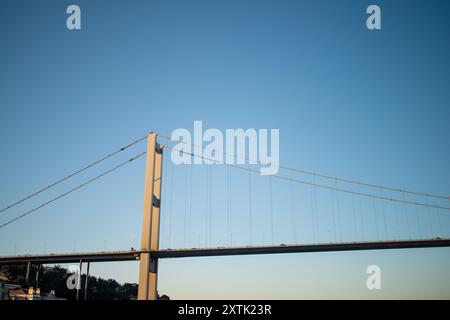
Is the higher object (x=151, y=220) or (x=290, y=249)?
(x=151, y=220)

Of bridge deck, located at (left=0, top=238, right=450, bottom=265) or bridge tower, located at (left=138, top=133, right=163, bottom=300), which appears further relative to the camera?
bridge deck, located at (left=0, top=238, right=450, bottom=265)

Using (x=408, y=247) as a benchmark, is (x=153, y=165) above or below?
above

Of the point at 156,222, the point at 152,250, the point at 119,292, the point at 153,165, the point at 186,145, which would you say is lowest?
the point at 119,292

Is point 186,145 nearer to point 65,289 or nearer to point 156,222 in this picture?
point 156,222

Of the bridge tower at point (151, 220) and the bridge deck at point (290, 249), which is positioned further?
the bridge deck at point (290, 249)

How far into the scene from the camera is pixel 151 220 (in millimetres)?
47094

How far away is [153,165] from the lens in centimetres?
4975

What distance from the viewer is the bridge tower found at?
42.2 metres

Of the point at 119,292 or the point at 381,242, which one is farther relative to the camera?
the point at 119,292

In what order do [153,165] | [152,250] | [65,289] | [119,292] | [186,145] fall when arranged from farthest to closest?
[119,292] → [65,289] → [186,145] → [153,165] → [152,250]

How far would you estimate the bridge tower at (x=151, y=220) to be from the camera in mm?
42250
